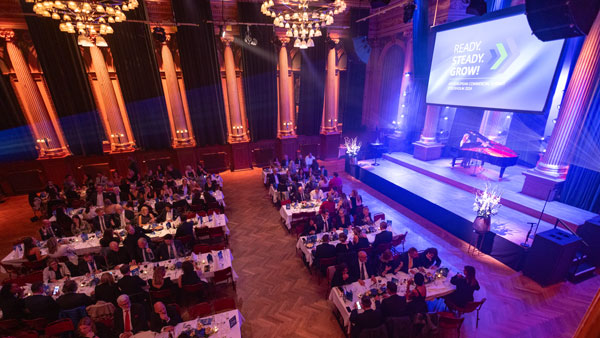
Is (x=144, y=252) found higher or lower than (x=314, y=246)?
higher

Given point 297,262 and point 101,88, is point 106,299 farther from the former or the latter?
point 101,88

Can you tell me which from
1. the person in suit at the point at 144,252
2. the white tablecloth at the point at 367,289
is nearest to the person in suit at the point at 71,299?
the person in suit at the point at 144,252

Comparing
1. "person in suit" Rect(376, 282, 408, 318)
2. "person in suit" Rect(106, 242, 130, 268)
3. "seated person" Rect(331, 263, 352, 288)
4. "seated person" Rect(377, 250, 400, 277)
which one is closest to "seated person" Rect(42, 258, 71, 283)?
"person in suit" Rect(106, 242, 130, 268)

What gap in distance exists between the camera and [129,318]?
393 centimetres

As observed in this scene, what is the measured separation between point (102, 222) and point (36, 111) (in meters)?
7.10

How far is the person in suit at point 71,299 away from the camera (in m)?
4.12

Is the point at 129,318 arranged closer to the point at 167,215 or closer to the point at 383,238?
the point at 167,215

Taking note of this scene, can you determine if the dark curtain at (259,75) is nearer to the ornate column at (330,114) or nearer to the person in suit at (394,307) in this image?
the ornate column at (330,114)

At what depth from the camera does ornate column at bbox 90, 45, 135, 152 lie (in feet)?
32.6

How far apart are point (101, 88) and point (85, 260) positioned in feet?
25.8

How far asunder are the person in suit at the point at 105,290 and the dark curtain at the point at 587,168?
10.6 m

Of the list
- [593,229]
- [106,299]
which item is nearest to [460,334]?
[593,229]

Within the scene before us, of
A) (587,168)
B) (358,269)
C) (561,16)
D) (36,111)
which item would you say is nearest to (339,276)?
(358,269)

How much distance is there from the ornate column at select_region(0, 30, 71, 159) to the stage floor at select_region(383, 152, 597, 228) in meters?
13.7
